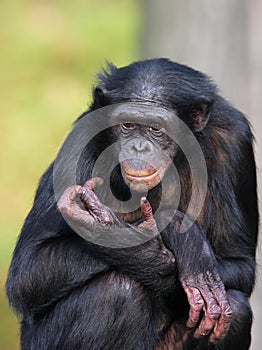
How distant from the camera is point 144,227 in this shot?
8305mm

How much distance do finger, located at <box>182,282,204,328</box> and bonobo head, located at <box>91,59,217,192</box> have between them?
0.76 meters

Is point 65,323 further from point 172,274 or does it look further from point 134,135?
point 134,135

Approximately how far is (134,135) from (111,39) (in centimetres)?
1196

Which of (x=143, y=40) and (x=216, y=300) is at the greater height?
(x=143, y=40)

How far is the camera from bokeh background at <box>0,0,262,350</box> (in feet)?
40.9

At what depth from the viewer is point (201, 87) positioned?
8.83m

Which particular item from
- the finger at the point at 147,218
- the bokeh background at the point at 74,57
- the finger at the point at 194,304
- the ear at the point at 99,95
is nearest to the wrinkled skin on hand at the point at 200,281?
the finger at the point at 194,304

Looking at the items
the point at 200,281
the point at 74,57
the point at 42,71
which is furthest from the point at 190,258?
the point at 74,57

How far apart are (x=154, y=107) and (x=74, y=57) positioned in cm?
1163

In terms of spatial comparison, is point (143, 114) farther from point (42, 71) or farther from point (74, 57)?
point (74, 57)

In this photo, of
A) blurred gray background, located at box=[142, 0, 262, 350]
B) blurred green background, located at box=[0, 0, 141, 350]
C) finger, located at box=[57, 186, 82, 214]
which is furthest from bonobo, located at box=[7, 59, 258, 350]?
blurred green background, located at box=[0, 0, 141, 350]

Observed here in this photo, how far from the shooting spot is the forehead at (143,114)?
339 inches

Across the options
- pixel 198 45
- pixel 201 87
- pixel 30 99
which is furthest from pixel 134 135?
pixel 30 99

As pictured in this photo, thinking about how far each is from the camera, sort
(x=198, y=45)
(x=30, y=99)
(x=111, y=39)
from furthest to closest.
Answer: (x=111, y=39) → (x=30, y=99) → (x=198, y=45)
